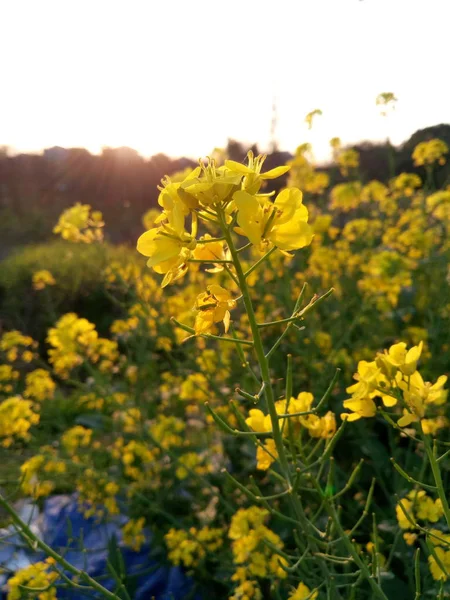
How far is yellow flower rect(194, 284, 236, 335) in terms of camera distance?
0.96m

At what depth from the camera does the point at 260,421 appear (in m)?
1.26

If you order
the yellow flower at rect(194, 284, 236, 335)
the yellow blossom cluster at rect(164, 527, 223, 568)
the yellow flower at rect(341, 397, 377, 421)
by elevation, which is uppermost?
the yellow flower at rect(194, 284, 236, 335)

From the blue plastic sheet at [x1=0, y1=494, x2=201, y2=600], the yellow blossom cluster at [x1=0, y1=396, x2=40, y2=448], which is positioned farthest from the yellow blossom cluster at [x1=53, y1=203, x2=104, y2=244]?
the blue plastic sheet at [x1=0, y1=494, x2=201, y2=600]

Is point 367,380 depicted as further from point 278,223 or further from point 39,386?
point 39,386

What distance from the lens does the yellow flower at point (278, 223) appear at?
2.86 ft

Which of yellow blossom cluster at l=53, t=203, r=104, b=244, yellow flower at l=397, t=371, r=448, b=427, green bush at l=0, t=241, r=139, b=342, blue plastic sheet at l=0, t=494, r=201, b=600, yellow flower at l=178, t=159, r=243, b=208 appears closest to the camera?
yellow flower at l=178, t=159, r=243, b=208

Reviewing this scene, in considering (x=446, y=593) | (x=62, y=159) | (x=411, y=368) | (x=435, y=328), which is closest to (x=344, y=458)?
(x=435, y=328)

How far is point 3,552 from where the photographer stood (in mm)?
3275

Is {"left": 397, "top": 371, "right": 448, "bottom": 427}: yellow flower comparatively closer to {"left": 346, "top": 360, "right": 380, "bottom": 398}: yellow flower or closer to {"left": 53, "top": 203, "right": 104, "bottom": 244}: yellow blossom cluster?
{"left": 346, "top": 360, "right": 380, "bottom": 398}: yellow flower

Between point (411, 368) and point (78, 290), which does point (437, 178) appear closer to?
point (78, 290)

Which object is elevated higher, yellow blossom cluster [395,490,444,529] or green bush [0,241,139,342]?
yellow blossom cluster [395,490,444,529]

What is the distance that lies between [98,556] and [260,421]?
2.12m

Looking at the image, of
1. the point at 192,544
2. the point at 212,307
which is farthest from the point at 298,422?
the point at 192,544

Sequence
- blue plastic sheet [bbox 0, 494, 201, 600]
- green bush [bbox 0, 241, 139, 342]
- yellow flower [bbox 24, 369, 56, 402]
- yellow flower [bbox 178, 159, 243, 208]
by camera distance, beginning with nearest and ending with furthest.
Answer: yellow flower [bbox 178, 159, 243, 208] → blue plastic sheet [bbox 0, 494, 201, 600] → yellow flower [bbox 24, 369, 56, 402] → green bush [bbox 0, 241, 139, 342]
